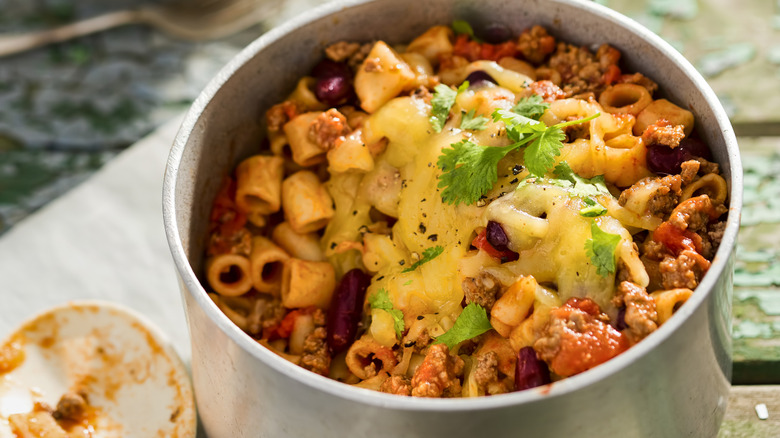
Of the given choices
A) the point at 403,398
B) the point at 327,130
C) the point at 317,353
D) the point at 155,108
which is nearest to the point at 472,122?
the point at 327,130

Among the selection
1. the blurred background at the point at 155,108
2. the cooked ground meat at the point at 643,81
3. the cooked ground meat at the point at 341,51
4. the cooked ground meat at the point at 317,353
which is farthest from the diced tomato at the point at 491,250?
the blurred background at the point at 155,108

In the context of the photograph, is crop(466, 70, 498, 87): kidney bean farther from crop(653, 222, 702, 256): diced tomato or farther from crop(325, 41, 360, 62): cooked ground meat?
crop(653, 222, 702, 256): diced tomato

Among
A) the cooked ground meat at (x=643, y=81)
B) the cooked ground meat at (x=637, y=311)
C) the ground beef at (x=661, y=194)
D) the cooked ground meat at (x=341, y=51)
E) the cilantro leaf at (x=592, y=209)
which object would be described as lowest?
the cooked ground meat at (x=341, y=51)

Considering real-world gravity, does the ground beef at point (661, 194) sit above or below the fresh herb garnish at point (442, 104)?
above

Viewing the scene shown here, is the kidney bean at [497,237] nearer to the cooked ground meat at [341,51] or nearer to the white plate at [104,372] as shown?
the cooked ground meat at [341,51]

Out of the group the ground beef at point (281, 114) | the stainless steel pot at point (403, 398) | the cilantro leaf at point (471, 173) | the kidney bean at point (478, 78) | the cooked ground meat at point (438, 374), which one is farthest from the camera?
the ground beef at point (281, 114)

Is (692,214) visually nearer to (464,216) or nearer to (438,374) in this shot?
(464,216)
